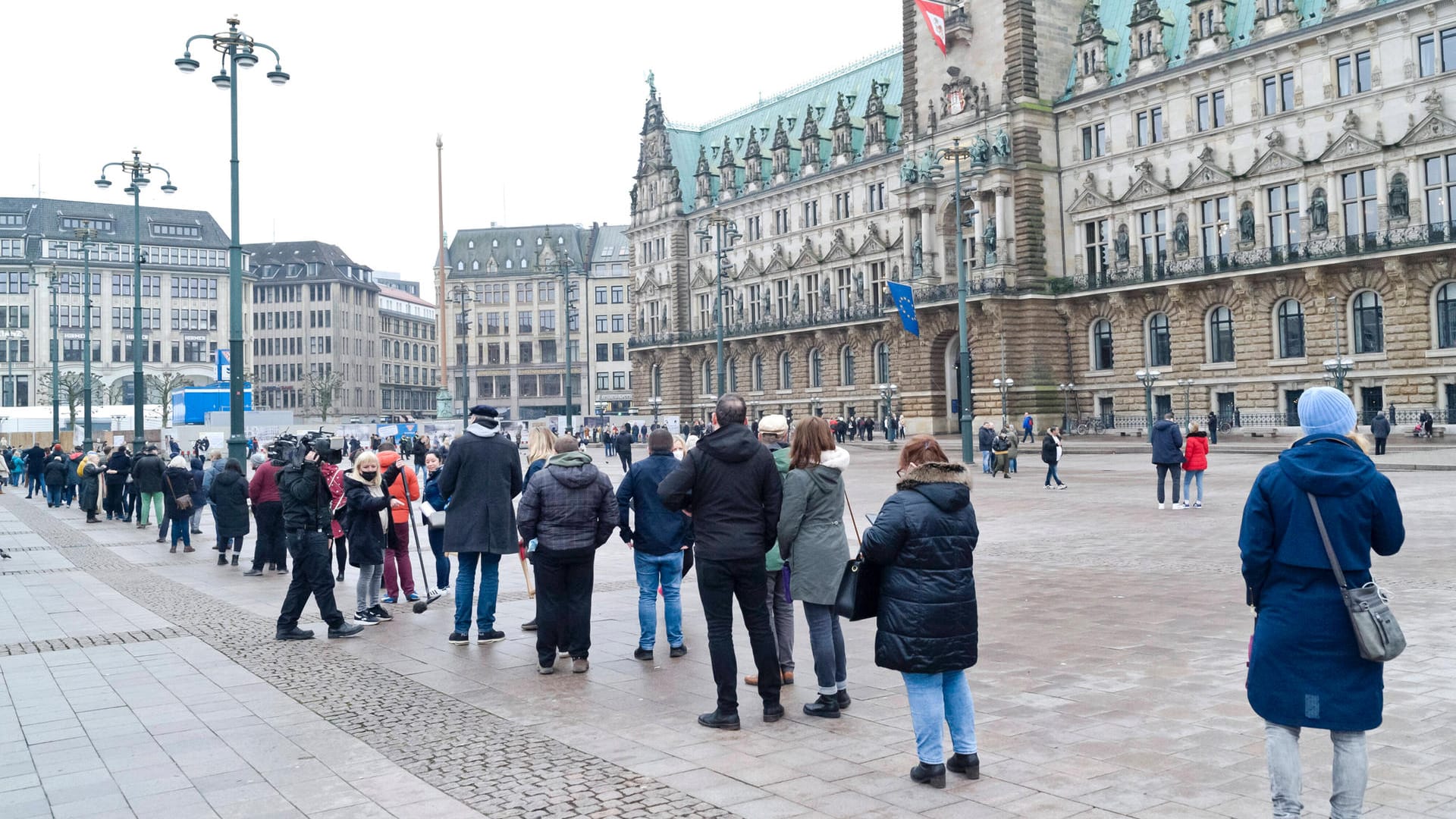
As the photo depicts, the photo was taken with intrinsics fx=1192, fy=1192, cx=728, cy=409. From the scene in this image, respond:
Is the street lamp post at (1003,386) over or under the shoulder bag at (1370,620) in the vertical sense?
over

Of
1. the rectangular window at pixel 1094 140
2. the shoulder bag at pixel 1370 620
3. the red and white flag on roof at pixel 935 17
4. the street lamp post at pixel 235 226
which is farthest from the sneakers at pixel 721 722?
the red and white flag on roof at pixel 935 17

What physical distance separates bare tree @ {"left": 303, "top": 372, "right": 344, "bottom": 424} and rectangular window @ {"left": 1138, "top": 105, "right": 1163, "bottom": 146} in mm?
78835

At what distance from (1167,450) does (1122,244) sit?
35355 millimetres

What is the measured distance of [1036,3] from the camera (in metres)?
57.4

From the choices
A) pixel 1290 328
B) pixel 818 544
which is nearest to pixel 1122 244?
pixel 1290 328

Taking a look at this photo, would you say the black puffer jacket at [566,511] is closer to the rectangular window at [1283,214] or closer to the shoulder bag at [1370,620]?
the shoulder bag at [1370,620]

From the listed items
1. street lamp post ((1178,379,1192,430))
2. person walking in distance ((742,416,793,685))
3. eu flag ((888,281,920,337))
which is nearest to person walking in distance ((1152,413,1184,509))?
person walking in distance ((742,416,793,685))

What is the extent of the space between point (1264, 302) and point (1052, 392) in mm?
11203

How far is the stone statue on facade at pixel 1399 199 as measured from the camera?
43594mm

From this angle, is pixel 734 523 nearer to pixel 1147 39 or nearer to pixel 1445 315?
pixel 1445 315

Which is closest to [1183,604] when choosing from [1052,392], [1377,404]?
[1377,404]

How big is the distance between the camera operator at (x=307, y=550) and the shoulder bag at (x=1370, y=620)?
8442 millimetres

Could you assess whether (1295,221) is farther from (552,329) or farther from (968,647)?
(552,329)

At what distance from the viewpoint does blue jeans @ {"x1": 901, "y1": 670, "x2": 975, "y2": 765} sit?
19.4 ft
